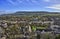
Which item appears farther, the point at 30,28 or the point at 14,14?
the point at 30,28

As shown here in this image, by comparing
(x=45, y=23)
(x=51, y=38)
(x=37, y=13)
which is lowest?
(x=51, y=38)

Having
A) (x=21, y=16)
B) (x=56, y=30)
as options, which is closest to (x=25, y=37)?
(x=21, y=16)

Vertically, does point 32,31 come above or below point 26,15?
below

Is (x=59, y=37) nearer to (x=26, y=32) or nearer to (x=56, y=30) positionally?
→ (x=56, y=30)

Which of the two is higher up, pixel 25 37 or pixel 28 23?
pixel 28 23

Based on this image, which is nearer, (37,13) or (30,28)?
(37,13)

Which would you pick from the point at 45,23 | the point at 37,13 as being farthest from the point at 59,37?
the point at 37,13

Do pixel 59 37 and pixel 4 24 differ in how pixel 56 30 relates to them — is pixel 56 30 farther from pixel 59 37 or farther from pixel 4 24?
pixel 4 24

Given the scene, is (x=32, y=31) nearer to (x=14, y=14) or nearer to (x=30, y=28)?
(x=30, y=28)
